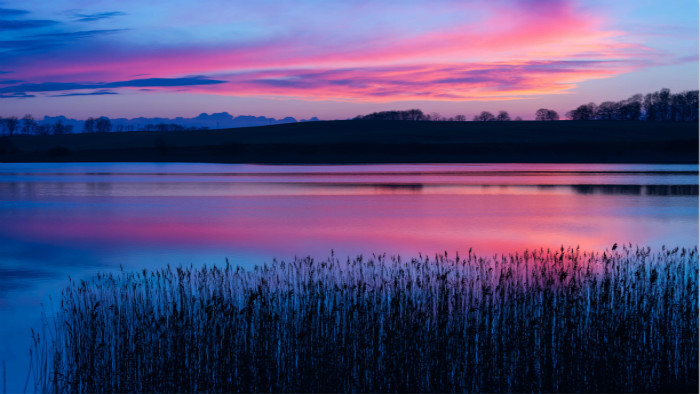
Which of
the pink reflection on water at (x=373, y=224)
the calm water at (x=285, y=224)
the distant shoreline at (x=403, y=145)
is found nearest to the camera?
the calm water at (x=285, y=224)

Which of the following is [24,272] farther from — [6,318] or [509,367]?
[509,367]

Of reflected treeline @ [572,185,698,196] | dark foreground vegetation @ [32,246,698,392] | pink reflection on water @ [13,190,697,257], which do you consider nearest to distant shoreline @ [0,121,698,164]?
reflected treeline @ [572,185,698,196]

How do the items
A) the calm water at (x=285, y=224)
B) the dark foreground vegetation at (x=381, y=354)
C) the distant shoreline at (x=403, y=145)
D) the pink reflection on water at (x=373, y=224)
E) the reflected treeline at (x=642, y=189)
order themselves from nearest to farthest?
1. the dark foreground vegetation at (x=381, y=354)
2. the calm water at (x=285, y=224)
3. the pink reflection on water at (x=373, y=224)
4. the reflected treeline at (x=642, y=189)
5. the distant shoreline at (x=403, y=145)

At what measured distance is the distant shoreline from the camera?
6644 centimetres

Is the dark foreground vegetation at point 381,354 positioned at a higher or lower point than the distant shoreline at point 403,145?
lower

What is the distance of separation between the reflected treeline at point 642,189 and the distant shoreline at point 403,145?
93.9ft

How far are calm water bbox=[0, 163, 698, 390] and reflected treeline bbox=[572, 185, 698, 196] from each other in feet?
0.21

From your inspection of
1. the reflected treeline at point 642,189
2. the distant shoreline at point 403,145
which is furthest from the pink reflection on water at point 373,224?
the distant shoreline at point 403,145

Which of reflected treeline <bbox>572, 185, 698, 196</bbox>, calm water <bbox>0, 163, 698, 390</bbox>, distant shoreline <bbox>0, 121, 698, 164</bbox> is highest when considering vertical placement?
distant shoreline <bbox>0, 121, 698, 164</bbox>

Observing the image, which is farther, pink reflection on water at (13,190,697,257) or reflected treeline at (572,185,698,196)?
reflected treeline at (572,185,698,196)

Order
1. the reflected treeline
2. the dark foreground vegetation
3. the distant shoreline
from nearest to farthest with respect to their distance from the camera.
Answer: the dark foreground vegetation → the reflected treeline → the distant shoreline

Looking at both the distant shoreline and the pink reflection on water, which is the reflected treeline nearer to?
the pink reflection on water

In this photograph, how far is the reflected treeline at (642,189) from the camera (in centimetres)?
2933

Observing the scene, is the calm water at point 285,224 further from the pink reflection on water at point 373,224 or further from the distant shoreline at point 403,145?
the distant shoreline at point 403,145
